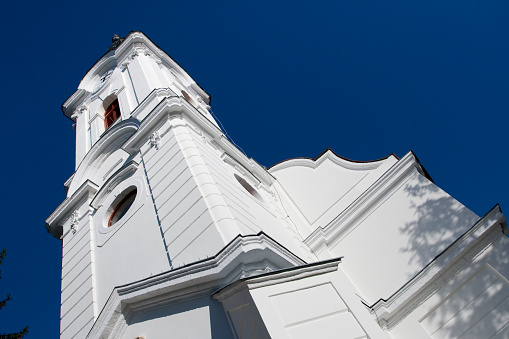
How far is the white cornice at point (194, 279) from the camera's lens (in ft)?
19.6

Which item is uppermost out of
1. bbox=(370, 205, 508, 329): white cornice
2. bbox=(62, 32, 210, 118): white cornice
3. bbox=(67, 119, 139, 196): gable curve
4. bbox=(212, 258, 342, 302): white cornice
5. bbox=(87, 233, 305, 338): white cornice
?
bbox=(62, 32, 210, 118): white cornice

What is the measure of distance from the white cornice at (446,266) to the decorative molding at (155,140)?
6449 mm

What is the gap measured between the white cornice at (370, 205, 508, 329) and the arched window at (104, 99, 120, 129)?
11642 millimetres

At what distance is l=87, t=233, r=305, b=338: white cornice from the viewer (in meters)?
5.96

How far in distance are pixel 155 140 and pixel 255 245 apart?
525cm

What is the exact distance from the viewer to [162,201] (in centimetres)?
842

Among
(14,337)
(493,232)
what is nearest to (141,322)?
(493,232)

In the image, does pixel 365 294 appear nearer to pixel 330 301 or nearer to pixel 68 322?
pixel 330 301

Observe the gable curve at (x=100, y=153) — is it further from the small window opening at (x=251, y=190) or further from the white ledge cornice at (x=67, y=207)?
the small window opening at (x=251, y=190)

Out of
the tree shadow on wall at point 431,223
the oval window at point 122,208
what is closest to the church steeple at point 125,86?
the oval window at point 122,208

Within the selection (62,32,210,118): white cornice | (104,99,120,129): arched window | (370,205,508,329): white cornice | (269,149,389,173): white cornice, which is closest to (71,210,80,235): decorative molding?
(104,99,120,129): arched window

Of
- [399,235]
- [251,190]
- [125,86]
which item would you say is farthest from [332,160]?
[125,86]

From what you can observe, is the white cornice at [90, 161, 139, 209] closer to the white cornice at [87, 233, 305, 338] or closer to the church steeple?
the church steeple

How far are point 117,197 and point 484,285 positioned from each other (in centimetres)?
850
